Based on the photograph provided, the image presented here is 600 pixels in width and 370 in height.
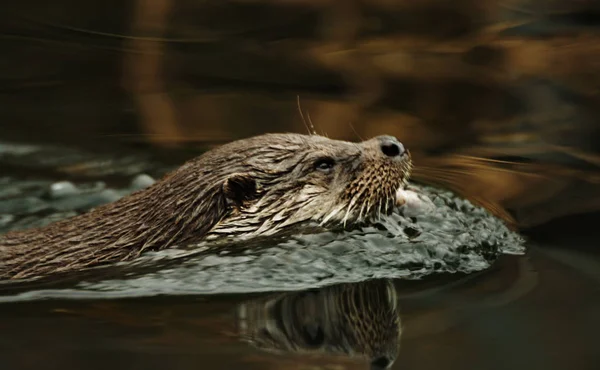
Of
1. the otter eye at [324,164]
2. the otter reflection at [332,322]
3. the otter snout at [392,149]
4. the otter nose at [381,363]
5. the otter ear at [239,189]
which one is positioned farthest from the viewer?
the otter snout at [392,149]

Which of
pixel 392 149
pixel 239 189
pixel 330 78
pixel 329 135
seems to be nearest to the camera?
pixel 239 189

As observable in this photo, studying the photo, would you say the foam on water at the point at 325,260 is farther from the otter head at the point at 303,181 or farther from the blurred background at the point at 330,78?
the blurred background at the point at 330,78

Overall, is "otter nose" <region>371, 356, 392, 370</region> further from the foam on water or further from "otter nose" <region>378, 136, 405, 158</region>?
"otter nose" <region>378, 136, 405, 158</region>

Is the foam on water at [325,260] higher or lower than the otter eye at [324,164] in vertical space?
lower

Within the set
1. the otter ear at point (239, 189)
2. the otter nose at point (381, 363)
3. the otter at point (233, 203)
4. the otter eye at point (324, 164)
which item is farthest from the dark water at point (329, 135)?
the otter eye at point (324, 164)

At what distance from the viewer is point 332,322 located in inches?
167

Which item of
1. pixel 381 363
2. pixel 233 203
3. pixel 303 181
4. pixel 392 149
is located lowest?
pixel 381 363

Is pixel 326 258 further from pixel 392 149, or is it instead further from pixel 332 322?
pixel 332 322

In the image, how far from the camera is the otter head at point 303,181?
4969 millimetres

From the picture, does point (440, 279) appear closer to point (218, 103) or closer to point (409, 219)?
point (409, 219)

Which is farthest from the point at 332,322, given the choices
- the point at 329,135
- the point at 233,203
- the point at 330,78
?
the point at 330,78

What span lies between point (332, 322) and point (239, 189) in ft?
3.11

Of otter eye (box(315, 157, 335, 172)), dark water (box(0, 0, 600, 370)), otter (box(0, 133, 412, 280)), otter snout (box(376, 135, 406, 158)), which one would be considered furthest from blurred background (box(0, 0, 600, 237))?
otter eye (box(315, 157, 335, 172))

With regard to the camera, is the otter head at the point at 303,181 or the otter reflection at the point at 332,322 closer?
the otter reflection at the point at 332,322
